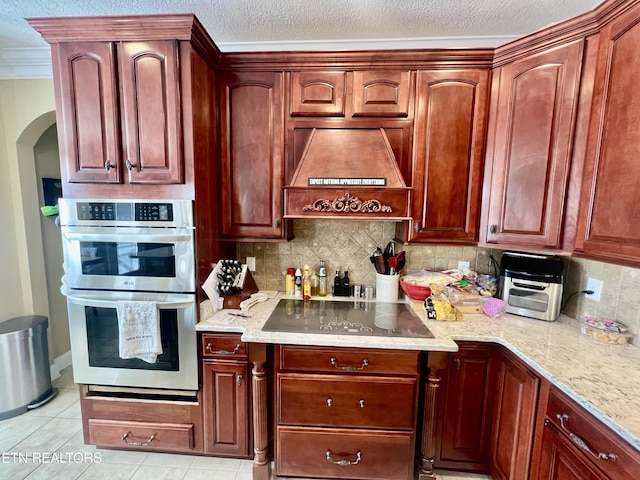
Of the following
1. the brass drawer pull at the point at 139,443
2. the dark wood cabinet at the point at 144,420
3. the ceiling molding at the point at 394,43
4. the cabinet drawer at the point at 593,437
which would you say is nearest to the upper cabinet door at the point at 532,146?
the ceiling molding at the point at 394,43

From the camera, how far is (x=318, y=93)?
183 cm

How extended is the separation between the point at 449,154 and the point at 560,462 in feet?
5.27

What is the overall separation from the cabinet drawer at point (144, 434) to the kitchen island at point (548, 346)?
0.71m

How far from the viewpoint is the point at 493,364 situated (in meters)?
1.63

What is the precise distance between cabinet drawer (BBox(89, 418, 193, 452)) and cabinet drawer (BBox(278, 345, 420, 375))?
2.74 ft

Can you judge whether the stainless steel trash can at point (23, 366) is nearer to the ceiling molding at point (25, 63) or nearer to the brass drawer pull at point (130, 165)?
the brass drawer pull at point (130, 165)

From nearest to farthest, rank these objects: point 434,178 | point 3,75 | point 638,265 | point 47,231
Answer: point 638,265
point 434,178
point 3,75
point 47,231

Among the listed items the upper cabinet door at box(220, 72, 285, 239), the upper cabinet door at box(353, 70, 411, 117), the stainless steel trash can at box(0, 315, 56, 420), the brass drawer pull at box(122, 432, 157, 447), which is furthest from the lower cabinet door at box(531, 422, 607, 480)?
the stainless steel trash can at box(0, 315, 56, 420)

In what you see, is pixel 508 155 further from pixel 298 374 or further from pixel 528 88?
pixel 298 374

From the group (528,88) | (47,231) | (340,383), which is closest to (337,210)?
(340,383)

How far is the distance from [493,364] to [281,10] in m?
2.45

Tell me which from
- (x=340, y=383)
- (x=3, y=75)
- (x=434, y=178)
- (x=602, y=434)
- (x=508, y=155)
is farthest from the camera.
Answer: (x=3, y=75)

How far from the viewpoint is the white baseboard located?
105 inches

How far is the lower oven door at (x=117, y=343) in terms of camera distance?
5.52ft
